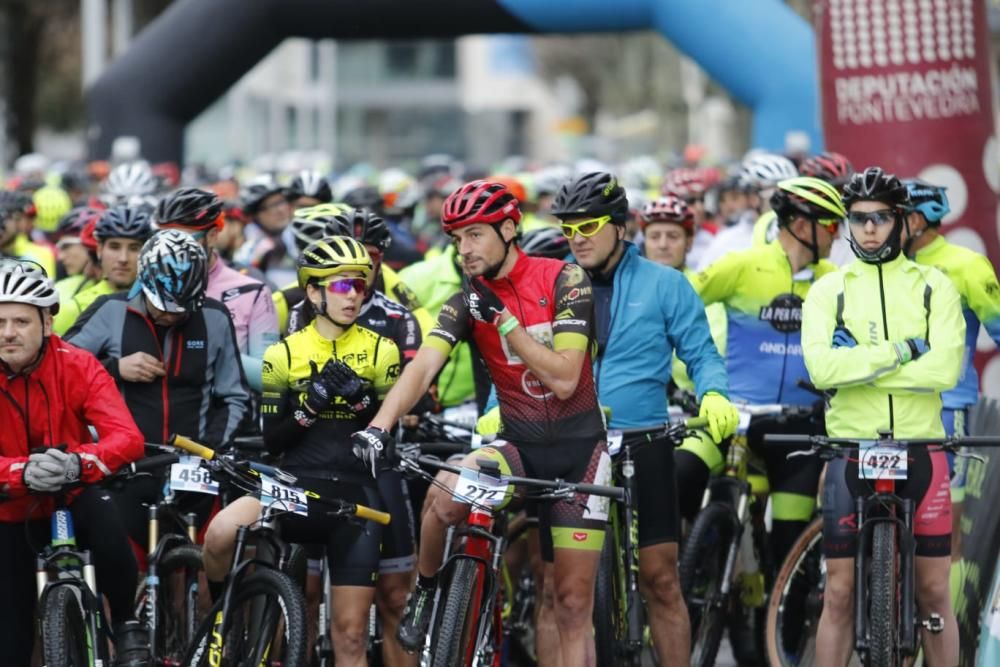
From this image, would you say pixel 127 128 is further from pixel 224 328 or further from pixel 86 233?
pixel 224 328

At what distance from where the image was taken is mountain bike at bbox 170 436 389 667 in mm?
7082

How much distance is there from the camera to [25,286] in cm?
723

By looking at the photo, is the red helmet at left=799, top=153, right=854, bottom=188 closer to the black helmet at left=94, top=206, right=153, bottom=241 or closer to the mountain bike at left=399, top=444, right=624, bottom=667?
the black helmet at left=94, top=206, right=153, bottom=241

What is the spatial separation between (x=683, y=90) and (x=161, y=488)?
63.5 meters

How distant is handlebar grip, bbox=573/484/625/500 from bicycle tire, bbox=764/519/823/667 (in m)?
1.90

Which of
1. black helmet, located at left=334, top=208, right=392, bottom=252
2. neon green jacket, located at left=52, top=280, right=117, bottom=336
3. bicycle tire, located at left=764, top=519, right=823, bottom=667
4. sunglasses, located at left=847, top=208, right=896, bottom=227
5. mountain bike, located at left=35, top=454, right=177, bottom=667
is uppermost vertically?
black helmet, located at left=334, top=208, right=392, bottom=252

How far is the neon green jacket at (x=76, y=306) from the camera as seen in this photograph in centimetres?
959

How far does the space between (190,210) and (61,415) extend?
2.25 metres

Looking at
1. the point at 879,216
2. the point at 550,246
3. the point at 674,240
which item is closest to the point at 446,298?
the point at 550,246

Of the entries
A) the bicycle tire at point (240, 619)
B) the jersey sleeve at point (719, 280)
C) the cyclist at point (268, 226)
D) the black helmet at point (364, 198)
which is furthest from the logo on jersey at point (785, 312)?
the black helmet at point (364, 198)

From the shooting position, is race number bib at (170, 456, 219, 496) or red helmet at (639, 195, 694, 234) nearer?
race number bib at (170, 456, 219, 496)

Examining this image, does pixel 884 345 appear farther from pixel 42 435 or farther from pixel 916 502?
pixel 42 435

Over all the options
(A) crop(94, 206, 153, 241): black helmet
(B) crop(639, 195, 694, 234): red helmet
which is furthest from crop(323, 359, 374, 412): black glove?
(B) crop(639, 195, 694, 234): red helmet

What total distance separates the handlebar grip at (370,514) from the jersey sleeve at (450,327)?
2.14ft
